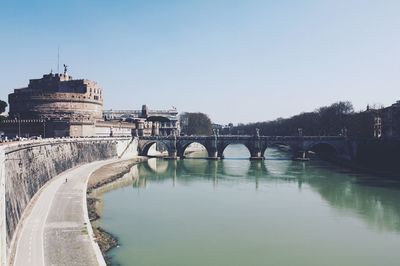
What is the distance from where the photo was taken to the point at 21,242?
18.9 meters

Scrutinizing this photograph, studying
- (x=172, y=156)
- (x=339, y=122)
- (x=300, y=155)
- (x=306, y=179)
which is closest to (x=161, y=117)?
(x=172, y=156)

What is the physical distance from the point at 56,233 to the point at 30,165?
1181cm

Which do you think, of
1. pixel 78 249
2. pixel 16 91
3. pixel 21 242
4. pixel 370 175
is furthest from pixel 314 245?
pixel 16 91

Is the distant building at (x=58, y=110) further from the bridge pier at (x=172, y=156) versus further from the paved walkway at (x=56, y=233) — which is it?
the paved walkway at (x=56, y=233)

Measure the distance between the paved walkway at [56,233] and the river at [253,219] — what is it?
186cm

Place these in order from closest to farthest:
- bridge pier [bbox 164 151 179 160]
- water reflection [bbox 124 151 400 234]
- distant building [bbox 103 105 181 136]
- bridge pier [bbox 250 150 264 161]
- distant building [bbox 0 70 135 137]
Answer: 1. water reflection [bbox 124 151 400 234]
2. distant building [bbox 0 70 135 137]
3. bridge pier [bbox 250 150 264 161]
4. bridge pier [bbox 164 151 179 160]
5. distant building [bbox 103 105 181 136]

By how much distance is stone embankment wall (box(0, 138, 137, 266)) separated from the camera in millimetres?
18281

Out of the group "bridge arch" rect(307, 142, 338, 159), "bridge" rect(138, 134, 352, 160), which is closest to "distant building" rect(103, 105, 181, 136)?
"bridge" rect(138, 134, 352, 160)

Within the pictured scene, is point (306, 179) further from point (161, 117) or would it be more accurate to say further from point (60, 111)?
point (161, 117)

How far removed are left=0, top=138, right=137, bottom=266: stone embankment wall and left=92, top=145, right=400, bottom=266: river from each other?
4709mm

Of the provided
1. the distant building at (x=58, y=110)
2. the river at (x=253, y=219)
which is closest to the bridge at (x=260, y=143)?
the distant building at (x=58, y=110)

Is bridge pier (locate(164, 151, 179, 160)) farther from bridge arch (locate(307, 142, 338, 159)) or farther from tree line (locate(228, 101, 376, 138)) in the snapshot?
bridge arch (locate(307, 142, 338, 159))

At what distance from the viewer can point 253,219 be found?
2839cm

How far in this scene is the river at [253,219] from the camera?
2092 cm
